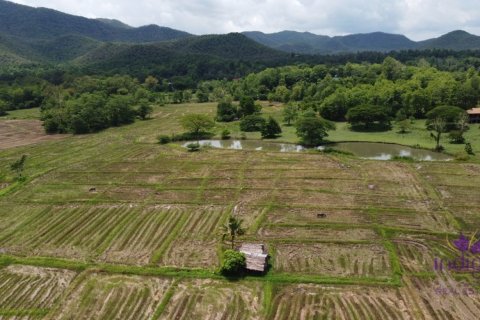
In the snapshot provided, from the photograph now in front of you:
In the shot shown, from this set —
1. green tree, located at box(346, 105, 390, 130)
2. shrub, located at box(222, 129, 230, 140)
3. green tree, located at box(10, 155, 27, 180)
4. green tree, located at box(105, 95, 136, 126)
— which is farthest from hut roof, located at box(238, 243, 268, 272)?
green tree, located at box(105, 95, 136, 126)

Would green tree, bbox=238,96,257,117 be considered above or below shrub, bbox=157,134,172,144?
above

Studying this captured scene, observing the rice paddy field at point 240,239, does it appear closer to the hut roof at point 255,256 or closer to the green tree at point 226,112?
the hut roof at point 255,256

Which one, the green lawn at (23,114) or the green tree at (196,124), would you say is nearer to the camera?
the green tree at (196,124)

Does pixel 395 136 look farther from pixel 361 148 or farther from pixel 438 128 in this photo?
pixel 361 148

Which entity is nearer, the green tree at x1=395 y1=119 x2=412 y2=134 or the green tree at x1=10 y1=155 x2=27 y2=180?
the green tree at x1=10 y1=155 x2=27 y2=180

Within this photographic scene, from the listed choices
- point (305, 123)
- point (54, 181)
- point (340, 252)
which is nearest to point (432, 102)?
Result: point (305, 123)

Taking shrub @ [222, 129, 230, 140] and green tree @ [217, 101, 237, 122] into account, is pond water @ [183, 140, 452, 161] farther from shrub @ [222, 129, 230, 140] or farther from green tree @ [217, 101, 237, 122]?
green tree @ [217, 101, 237, 122]

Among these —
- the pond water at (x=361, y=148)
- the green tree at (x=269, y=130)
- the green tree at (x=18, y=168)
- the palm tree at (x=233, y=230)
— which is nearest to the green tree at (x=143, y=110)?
the pond water at (x=361, y=148)
